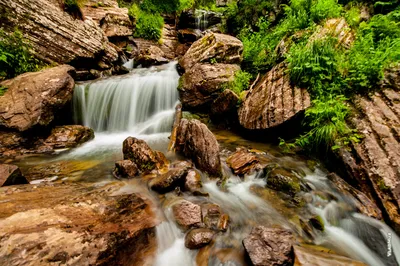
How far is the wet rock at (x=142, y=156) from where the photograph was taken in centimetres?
394

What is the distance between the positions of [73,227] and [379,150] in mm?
4622

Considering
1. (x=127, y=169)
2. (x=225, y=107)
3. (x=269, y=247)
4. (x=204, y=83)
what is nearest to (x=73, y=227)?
(x=127, y=169)

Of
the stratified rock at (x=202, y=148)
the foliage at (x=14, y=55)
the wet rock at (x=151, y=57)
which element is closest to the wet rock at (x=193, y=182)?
the stratified rock at (x=202, y=148)

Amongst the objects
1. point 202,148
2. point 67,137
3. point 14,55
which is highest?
point 14,55

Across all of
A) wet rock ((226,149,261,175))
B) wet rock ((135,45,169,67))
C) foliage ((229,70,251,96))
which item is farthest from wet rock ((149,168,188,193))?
wet rock ((135,45,169,67))

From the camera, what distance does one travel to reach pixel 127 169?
3.81 meters

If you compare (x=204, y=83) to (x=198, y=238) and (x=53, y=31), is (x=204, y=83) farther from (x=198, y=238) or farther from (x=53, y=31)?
(x=53, y=31)

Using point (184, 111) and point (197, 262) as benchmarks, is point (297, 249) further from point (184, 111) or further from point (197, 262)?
point (184, 111)

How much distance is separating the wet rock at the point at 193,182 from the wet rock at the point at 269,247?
132 centimetres

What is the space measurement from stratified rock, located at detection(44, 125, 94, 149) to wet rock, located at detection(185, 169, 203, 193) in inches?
149

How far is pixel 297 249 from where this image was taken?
2180mm

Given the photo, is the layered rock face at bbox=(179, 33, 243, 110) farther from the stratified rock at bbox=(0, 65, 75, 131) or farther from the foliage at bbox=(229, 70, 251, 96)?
the stratified rock at bbox=(0, 65, 75, 131)

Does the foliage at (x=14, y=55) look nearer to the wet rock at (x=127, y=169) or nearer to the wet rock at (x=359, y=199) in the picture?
the wet rock at (x=127, y=169)

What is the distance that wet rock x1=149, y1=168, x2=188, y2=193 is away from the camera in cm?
339
